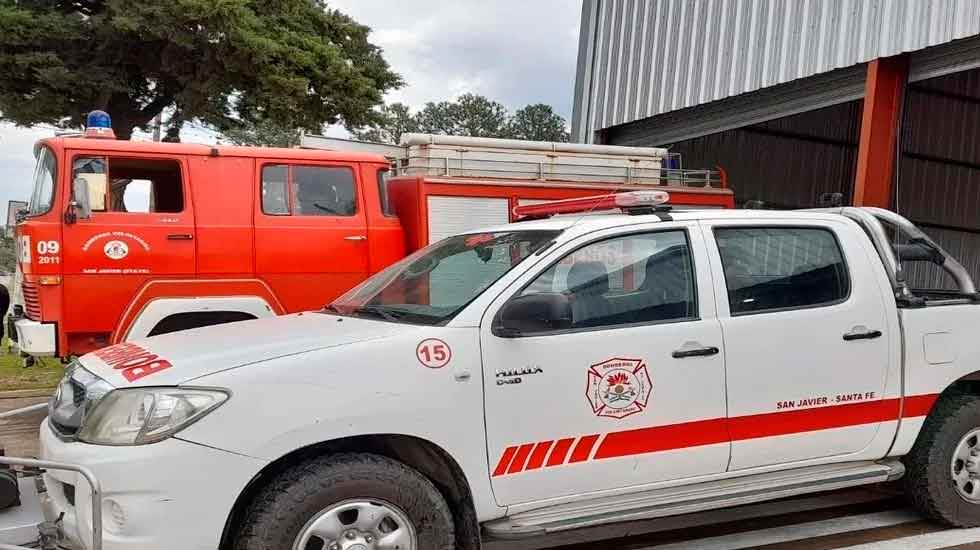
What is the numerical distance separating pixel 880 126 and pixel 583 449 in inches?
336

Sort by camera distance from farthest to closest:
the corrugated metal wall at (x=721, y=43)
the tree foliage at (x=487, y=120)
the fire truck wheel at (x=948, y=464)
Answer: the tree foliage at (x=487, y=120) < the corrugated metal wall at (x=721, y=43) < the fire truck wheel at (x=948, y=464)

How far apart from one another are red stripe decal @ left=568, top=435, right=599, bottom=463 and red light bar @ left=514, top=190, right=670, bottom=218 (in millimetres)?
1214

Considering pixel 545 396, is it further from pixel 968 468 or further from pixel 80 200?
pixel 80 200

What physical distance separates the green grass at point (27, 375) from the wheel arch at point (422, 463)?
6.38 m

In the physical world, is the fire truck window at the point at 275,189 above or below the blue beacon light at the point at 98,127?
below

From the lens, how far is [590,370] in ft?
11.0

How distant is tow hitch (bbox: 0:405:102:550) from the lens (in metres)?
2.68

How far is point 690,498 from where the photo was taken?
3.52 m

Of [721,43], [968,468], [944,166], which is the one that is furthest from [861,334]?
[944,166]

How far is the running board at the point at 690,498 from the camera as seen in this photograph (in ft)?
10.6

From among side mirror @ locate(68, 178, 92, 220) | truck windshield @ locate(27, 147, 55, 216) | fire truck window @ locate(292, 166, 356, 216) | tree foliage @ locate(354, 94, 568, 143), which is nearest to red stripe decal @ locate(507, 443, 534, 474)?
fire truck window @ locate(292, 166, 356, 216)

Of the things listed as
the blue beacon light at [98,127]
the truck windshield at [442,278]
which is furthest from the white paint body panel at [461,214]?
the truck windshield at [442,278]

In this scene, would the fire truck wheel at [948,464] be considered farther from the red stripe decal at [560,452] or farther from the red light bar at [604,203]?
the red stripe decal at [560,452]

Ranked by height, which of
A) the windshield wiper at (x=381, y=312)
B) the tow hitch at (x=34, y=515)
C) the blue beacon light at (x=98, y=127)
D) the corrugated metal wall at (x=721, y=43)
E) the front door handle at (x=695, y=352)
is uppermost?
the corrugated metal wall at (x=721, y=43)
